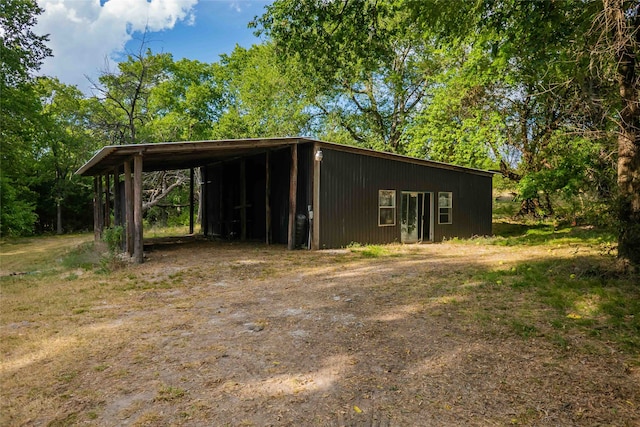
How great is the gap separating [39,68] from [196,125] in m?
9.69

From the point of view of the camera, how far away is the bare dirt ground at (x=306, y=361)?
2.50 meters

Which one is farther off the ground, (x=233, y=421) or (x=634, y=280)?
(x=634, y=280)

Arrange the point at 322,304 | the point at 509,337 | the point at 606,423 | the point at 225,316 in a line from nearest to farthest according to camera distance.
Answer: the point at 606,423, the point at 509,337, the point at 225,316, the point at 322,304

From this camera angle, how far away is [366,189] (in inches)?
460

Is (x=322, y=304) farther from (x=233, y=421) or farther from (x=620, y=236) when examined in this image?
(x=620, y=236)

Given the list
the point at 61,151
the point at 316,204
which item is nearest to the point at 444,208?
the point at 316,204

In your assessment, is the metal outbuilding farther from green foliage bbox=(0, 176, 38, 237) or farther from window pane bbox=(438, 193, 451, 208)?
green foliage bbox=(0, 176, 38, 237)

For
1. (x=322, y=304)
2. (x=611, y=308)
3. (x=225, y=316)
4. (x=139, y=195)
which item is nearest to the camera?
(x=611, y=308)

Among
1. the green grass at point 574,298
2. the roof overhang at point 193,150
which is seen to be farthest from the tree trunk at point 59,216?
the green grass at point 574,298

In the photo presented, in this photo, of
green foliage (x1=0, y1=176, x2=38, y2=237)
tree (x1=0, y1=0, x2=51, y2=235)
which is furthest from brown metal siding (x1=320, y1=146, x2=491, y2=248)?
green foliage (x1=0, y1=176, x2=38, y2=237)

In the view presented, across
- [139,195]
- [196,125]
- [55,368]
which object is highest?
[196,125]

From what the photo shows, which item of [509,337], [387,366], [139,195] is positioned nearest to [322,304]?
[387,366]

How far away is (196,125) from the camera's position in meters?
26.3

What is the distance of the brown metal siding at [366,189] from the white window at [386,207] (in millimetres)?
143
